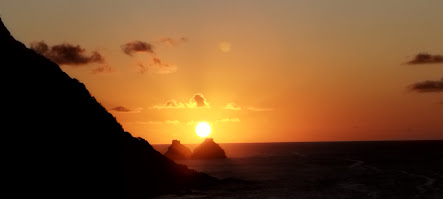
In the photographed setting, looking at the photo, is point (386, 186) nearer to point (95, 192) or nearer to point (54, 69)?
point (95, 192)

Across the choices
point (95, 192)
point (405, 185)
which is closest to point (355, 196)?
point (405, 185)

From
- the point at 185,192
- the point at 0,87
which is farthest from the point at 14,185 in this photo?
the point at 185,192

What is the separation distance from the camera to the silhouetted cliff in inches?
1930

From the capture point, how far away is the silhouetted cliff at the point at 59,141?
161 feet

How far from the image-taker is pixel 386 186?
3644 inches

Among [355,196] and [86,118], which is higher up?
[86,118]

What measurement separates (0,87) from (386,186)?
240 feet

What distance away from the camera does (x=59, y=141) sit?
55.6 metres

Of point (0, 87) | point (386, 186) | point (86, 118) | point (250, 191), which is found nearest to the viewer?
point (0, 87)

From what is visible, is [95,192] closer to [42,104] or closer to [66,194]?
[66,194]

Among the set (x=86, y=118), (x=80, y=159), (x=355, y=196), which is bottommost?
(x=355, y=196)

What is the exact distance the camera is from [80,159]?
57719mm

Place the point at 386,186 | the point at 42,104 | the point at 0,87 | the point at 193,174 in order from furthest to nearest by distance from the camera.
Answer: the point at 386,186
the point at 193,174
the point at 42,104
the point at 0,87

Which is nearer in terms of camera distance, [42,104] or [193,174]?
[42,104]
